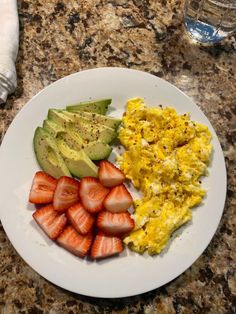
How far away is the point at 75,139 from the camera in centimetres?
116

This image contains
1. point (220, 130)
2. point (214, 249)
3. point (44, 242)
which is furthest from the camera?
point (220, 130)

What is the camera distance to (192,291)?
1119 millimetres

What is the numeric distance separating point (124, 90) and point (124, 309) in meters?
0.59

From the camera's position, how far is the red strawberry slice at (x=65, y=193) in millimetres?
1077

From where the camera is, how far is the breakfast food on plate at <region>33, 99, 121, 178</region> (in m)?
1.13

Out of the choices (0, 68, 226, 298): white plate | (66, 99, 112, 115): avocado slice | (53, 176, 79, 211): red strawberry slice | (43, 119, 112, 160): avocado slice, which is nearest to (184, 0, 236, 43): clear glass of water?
(0, 68, 226, 298): white plate

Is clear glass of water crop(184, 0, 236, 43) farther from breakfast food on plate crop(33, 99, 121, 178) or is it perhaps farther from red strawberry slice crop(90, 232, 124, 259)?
red strawberry slice crop(90, 232, 124, 259)

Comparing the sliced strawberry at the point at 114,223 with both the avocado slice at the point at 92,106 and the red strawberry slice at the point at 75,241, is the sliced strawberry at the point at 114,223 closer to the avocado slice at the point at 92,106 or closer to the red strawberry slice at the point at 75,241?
the red strawberry slice at the point at 75,241

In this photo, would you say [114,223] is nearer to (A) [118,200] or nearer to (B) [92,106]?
(A) [118,200]

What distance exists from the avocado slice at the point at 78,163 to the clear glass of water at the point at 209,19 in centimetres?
60

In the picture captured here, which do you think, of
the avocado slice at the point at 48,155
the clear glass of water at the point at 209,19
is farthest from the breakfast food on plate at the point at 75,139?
the clear glass of water at the point at 209,19

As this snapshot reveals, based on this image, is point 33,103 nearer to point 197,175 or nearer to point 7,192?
point 7,192

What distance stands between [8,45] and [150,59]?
44 cm

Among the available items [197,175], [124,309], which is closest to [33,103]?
[197,175]
